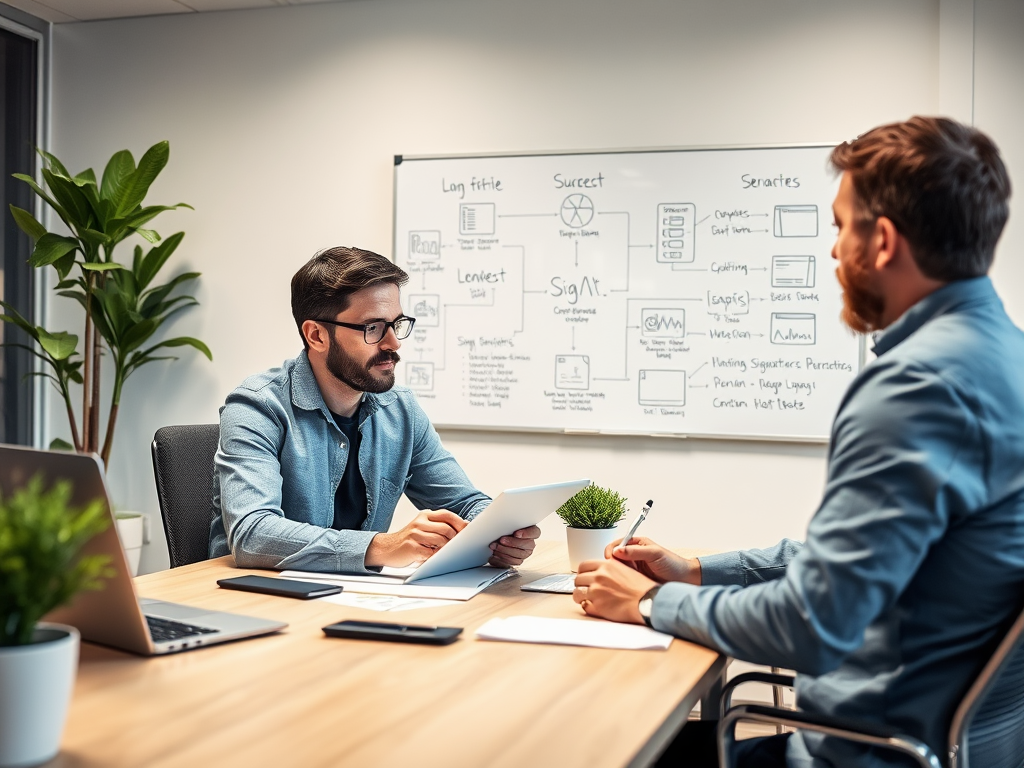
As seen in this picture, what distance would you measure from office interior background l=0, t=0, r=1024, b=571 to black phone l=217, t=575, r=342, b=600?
2143 millimetres

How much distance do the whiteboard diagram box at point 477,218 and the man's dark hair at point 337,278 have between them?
1.52 metres

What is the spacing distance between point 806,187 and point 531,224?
103 centimetres

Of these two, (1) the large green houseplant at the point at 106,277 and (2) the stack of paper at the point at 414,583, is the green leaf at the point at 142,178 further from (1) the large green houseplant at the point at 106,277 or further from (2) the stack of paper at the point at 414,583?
(2) the stack of paper at the point at 414,583

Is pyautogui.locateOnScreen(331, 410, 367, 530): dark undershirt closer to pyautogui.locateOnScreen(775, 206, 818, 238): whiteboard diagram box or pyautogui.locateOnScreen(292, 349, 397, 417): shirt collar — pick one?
pyautogui.locateOnScreen(292, 349, 397, 417): shirt collar

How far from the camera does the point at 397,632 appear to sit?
133 cm

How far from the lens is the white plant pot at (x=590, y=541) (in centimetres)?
180

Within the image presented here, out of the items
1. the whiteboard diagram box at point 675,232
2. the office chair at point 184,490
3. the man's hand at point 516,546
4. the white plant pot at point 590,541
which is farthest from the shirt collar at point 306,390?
the whiteboard diagram box at point 675,232

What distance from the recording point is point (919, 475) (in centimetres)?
107

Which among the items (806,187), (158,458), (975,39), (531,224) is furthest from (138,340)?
(975,39)

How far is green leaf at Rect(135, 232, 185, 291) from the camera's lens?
3967mm

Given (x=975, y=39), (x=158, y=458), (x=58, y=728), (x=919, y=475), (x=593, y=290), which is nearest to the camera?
(x=58, y=728)

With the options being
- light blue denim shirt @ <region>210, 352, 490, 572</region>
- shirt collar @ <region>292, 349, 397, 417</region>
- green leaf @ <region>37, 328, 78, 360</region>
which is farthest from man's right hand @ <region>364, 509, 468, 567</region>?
green leaf @ <region>37, 328, 78, 360</region>

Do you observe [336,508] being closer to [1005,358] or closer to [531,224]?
[1005,358]

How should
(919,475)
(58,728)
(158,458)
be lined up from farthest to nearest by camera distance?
(158,458) → (919,475) → (58,728)
